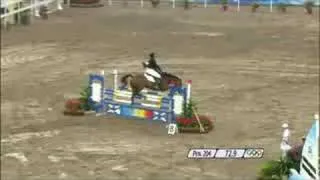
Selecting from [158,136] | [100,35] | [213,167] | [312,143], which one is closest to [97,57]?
[100,35]

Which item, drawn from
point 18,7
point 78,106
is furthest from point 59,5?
point 78,106

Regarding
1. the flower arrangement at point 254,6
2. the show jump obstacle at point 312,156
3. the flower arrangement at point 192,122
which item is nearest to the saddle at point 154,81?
the flower arrangement at point 192,122

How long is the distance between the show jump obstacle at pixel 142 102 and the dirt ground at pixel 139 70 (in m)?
0.27

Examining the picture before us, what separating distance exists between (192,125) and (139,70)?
5.98 metres

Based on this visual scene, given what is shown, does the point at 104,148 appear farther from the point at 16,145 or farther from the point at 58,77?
the point at 58,77

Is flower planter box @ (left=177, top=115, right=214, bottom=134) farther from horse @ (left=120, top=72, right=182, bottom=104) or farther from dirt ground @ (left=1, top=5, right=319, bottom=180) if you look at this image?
horse @ (left=120, top=72, right=182, bottom=104)

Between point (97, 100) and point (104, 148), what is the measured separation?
8.39 ft

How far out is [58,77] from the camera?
1839 cm

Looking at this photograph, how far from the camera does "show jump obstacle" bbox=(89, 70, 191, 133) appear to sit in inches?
547

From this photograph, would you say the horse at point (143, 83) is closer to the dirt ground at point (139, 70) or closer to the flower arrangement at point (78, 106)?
the dirt ground at point (139, 70)

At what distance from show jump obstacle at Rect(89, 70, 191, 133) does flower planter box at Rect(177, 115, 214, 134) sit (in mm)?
250

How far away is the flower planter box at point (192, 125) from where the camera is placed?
1342 cm

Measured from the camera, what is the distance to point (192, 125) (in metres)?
13.5

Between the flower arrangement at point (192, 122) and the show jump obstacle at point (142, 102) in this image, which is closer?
the flower arrangement at point (192, 122)
